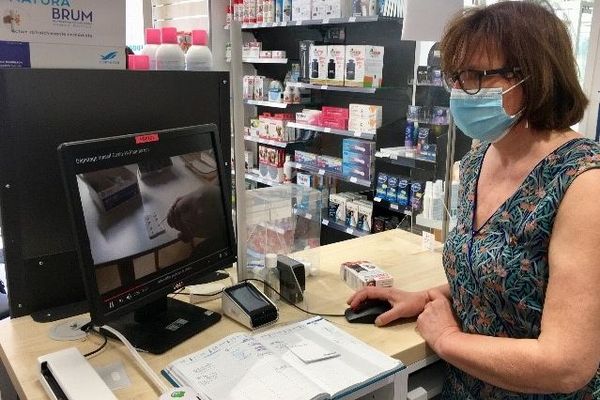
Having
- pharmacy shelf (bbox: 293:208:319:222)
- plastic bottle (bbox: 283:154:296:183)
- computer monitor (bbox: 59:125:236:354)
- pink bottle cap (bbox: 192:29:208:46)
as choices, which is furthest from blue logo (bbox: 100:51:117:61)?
plastic bottle (bbox: 283:154:296:183)

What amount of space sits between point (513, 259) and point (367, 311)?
446 millimetres

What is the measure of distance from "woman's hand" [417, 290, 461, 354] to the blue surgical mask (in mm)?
441

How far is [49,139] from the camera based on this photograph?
1.38 meters

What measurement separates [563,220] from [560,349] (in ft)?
0.81

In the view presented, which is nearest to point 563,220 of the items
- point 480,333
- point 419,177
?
point 480,333

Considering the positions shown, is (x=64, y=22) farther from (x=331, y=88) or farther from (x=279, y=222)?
(x=331, y=88)

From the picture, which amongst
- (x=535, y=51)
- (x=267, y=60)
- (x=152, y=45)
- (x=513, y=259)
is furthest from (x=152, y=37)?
(x=267, y=60)

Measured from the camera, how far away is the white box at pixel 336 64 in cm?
405

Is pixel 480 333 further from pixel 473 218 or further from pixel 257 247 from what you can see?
pixel 257 247

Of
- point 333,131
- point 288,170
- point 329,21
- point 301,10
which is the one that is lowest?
point 288,170

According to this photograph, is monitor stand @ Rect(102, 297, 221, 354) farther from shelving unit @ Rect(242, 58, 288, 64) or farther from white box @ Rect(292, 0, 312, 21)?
shelving unit @ Rect(242, 58, 288, 64)

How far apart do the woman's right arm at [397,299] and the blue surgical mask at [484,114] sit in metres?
0.46

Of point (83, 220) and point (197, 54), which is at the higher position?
point (197, 54)

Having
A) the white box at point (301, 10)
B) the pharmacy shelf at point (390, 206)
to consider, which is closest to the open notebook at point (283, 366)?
the pharmacy shelf at point (390, 206)
